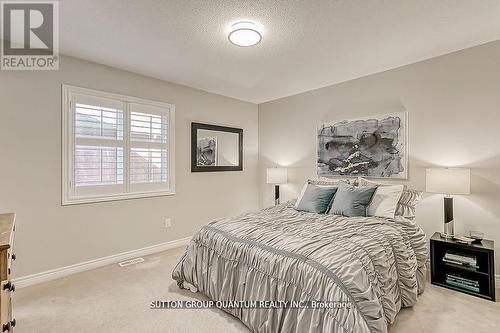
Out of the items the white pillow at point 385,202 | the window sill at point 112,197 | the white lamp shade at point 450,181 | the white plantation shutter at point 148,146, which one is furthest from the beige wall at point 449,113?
the window sill at point 112,197

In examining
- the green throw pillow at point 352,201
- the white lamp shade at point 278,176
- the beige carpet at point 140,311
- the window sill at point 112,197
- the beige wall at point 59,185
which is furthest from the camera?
the white lamp shade at point 278,176

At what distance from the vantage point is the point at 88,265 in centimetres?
304

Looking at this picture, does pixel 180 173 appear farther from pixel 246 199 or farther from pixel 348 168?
pixel 348 168

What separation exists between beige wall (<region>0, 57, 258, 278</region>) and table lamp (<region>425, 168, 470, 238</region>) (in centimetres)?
310

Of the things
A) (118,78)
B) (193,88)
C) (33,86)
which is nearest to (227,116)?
(193,88)

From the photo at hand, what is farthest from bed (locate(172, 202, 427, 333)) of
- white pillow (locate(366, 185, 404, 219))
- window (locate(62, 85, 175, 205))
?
window (locate(62, 85, 175, 205))

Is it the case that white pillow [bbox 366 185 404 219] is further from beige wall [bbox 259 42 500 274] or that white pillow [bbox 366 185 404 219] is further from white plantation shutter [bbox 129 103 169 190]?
white plantation shutter [bbox 129 103 169 190]

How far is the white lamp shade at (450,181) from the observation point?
2.46 m

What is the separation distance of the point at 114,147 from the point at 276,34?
235 cm

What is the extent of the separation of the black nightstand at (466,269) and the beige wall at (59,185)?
3145 mm

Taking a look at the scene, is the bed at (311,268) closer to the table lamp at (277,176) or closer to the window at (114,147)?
the window at (114,147)

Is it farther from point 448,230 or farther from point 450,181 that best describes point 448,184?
point 448,230

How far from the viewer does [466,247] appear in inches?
94.3

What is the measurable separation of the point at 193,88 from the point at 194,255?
8.75 feet
